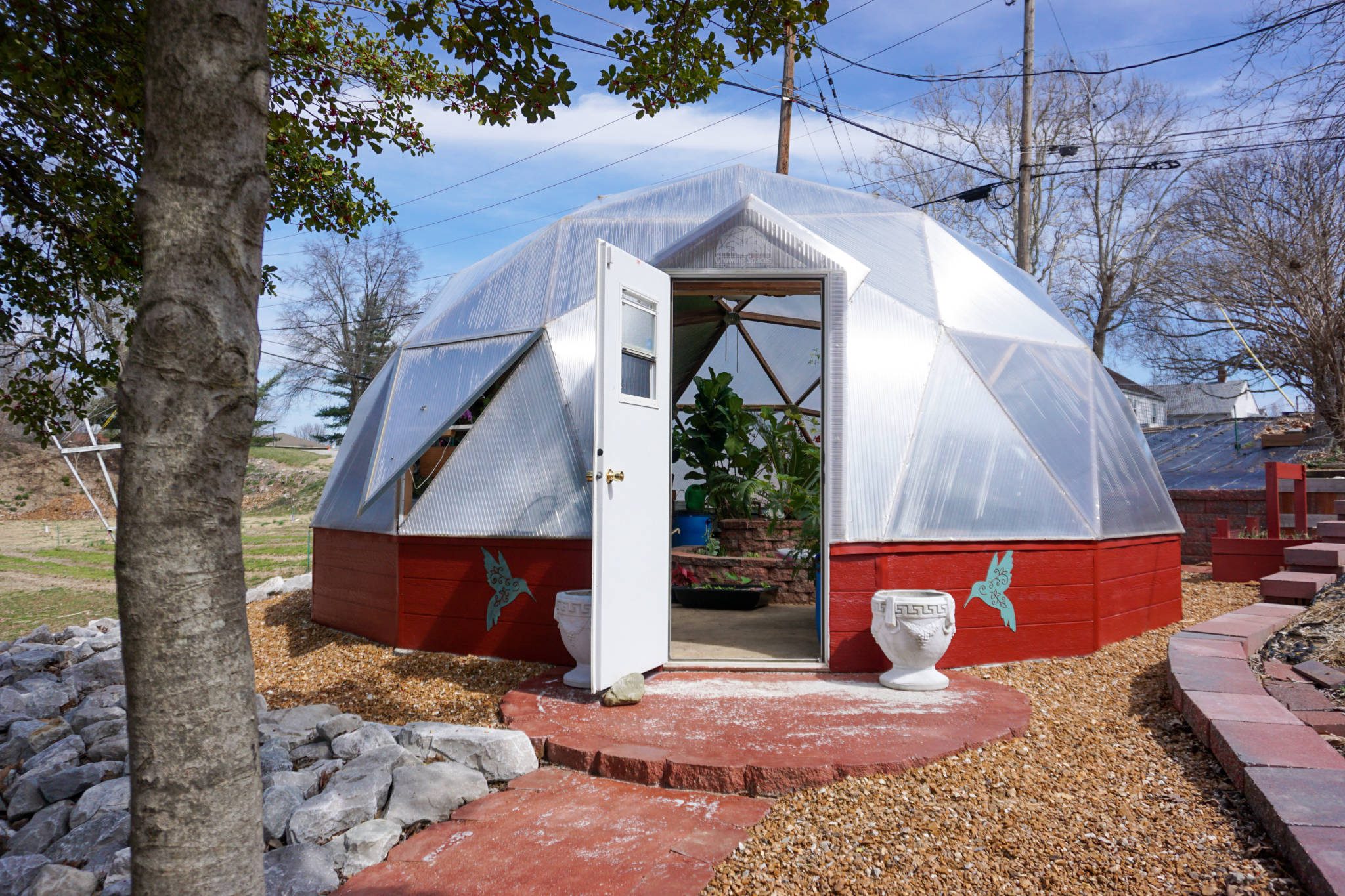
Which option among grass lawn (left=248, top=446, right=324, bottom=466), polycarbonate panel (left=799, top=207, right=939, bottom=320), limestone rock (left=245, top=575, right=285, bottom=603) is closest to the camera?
polycarbonate panel (left=799, top=207, right=939, bottom=320)

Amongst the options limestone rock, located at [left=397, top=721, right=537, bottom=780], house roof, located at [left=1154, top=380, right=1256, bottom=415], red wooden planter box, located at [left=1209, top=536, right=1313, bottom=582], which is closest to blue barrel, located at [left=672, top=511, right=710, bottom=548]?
limestone rock, located at [left=397, top=721, right=537, bottom=780]

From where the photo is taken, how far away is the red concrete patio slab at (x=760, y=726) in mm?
3812

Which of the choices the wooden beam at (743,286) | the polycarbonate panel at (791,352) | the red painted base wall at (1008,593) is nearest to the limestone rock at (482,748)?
the red painted base wall at (1008,593)

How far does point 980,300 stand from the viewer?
7.05 metres

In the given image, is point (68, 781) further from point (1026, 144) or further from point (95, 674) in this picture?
point (1026, 144)

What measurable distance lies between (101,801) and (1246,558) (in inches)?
438

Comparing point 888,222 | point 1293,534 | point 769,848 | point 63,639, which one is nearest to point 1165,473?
point 1293,534

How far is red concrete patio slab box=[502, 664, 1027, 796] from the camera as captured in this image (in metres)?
3.81

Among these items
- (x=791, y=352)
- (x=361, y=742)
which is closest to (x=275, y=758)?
(x=361, y=742)

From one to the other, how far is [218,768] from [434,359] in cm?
562

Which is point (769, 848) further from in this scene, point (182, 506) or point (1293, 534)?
point (1293, 534)

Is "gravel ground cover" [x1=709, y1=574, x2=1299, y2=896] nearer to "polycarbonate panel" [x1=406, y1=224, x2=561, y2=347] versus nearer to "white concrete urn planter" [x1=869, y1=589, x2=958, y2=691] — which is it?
"white concrete urn planter" [x1=869, y1=589, x2=958, y2=691]

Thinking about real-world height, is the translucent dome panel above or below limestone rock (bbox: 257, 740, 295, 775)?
above

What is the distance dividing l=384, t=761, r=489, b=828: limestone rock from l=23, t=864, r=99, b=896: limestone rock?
1006 mm
